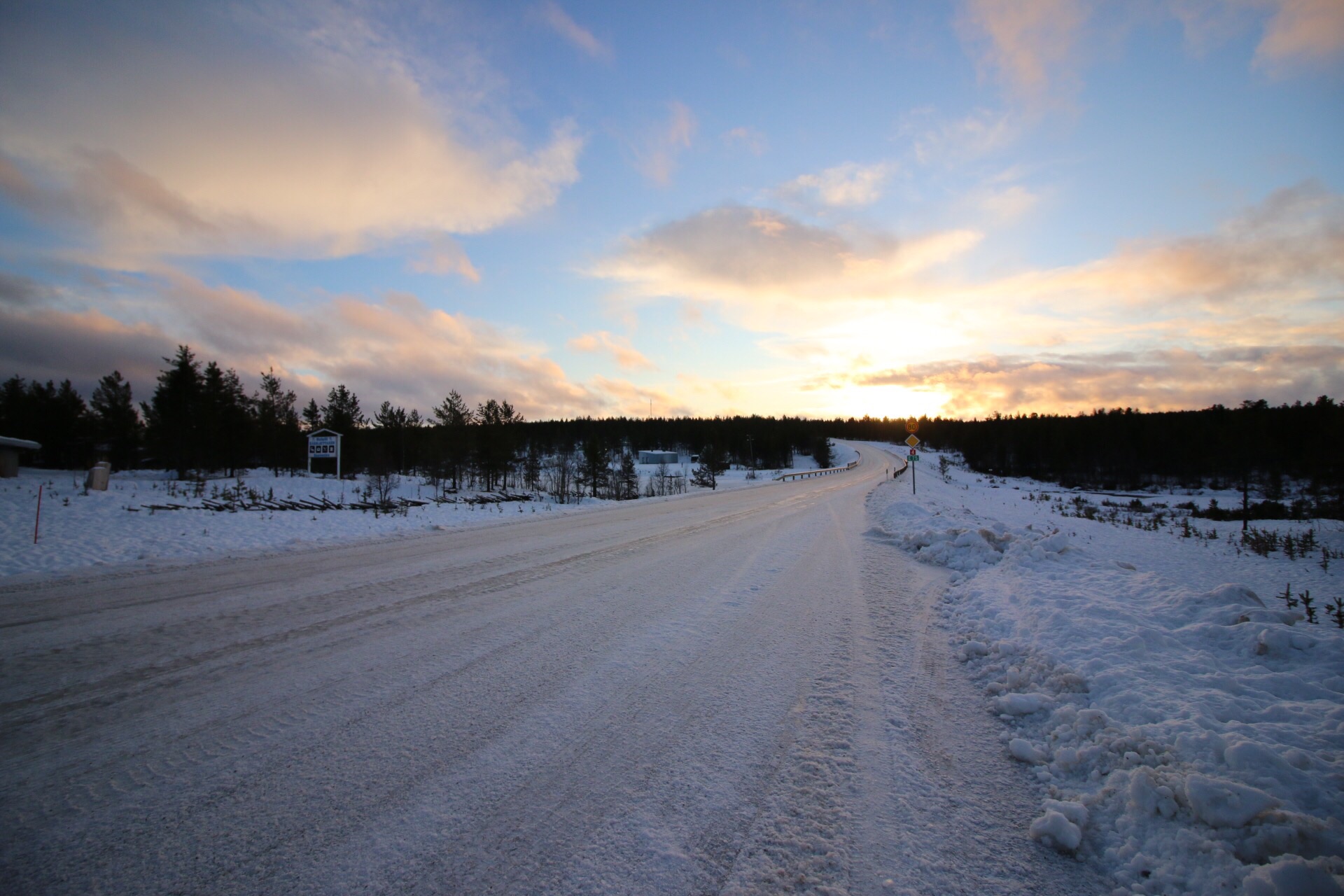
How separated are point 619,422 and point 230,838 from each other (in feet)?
457

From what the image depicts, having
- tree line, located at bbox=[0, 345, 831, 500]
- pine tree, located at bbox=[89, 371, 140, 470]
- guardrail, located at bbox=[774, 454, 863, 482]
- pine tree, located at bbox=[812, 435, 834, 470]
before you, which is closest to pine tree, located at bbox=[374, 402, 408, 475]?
tree line, located at bbox=[0, 345, 831, 500]

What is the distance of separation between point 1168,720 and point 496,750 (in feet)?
14.3

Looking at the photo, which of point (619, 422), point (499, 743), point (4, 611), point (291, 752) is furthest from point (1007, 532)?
point (619, 422)

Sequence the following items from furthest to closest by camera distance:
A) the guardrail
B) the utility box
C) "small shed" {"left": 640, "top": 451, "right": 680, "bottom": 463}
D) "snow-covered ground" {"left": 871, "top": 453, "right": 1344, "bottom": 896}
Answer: "small shed" {"left": 640, "top": 451, "right": 680, "bottom": 463} → the guardrail → the utility box → "snow-covered ground" {"left": 871, "top": 453, "right": 1344, "bottom": 896}

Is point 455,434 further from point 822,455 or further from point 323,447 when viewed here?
point 822,455

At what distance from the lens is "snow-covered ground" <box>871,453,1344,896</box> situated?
241cm

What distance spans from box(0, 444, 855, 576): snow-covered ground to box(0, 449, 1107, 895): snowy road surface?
11.5ft

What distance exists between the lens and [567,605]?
670cm

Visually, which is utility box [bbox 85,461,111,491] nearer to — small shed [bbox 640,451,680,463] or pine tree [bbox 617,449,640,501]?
pine tree [bbox 617,449,640,501]

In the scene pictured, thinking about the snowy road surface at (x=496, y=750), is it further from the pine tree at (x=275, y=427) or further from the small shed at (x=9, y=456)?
the pine tree at (x=275, y=427)

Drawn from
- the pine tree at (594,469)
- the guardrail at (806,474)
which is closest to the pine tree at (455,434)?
the pine tree at (594,469)

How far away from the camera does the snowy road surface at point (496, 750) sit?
2.44 meters

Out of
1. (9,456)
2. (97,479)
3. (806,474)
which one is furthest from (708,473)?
(9,456)

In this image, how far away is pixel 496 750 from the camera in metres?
3.40
